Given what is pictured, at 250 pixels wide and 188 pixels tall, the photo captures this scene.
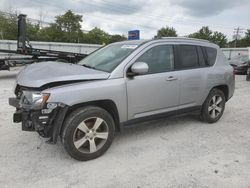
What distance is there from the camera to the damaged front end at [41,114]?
315cm

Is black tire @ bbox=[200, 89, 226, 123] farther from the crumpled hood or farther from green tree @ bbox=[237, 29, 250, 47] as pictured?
green tree @ bbox=[237, 29, 250, 47]

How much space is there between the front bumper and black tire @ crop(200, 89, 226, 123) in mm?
3092

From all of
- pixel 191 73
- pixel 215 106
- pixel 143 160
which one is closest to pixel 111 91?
pixel 143 160

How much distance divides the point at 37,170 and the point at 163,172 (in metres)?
Answer: 1.68

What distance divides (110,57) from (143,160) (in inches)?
70.9

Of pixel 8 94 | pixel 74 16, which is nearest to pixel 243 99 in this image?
pixel 8 94

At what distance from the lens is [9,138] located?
167 inches

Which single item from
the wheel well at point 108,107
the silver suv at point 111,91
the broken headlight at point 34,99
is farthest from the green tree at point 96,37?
the broken headlight at point 34,99

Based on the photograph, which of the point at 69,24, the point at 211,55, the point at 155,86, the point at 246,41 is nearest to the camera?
the point at 155,86

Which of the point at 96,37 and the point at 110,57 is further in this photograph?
the point at 96,37

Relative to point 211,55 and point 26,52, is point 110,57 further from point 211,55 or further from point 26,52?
point 26,52

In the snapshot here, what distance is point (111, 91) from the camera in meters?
3.56

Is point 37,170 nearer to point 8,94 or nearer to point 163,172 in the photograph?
point 163,172

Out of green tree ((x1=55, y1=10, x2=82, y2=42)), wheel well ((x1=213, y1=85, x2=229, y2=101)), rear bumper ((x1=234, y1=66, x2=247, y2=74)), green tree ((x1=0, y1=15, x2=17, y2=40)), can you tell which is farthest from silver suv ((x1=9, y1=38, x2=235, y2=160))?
green tree ((x1=55, y1=10, x2=82, y2=42))
